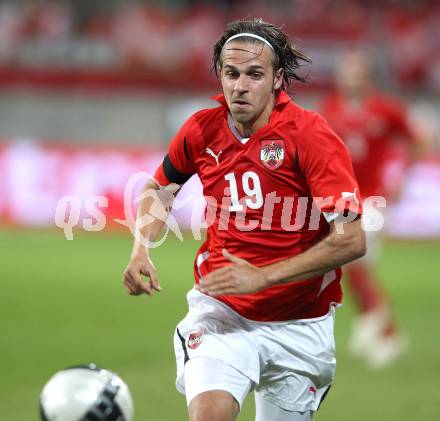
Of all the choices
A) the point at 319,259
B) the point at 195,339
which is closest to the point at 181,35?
the point at 195,339

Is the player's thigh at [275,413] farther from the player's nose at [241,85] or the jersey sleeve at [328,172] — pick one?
the player's nose at [241,85]

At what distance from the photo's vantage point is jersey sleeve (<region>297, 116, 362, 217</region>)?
429cm

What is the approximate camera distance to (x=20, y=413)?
6.50 metres

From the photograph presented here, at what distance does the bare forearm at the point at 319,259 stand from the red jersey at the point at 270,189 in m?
0.17

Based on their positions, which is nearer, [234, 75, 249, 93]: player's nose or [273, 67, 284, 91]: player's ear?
[234, 75, 249, 93]: player's nose

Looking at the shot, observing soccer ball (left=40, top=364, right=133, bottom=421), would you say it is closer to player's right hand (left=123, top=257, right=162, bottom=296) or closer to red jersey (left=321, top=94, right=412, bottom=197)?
player's right hand (left=123, top=257, right=162, bottom=296)

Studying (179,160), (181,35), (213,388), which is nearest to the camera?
(213,388)

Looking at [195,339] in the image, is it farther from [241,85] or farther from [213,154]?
[241,85]

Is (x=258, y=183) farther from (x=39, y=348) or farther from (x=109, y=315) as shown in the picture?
(x=109, y=315)

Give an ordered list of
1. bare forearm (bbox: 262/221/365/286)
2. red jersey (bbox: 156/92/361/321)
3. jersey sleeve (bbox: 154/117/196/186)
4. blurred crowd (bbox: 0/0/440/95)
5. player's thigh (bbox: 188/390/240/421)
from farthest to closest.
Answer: blurred crowd (bbox: 0/0/440/95)
jersey sleeve (bbox: 154/117/196/186)
red jersey (bbox: 156/92/361/321)
bare forearm (bbox: 262/221/365/286)
player's thigh (bbox: 188/390/240/421)

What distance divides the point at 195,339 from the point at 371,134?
205 inches

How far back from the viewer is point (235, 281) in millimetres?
4172

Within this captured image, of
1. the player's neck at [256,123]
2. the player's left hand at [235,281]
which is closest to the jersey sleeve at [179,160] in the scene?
the player's neck at [256,123]

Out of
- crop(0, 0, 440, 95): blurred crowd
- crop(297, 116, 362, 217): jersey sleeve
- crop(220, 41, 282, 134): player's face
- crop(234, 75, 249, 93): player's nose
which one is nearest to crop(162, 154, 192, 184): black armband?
crop(220, 41, 282, 134): player's face
